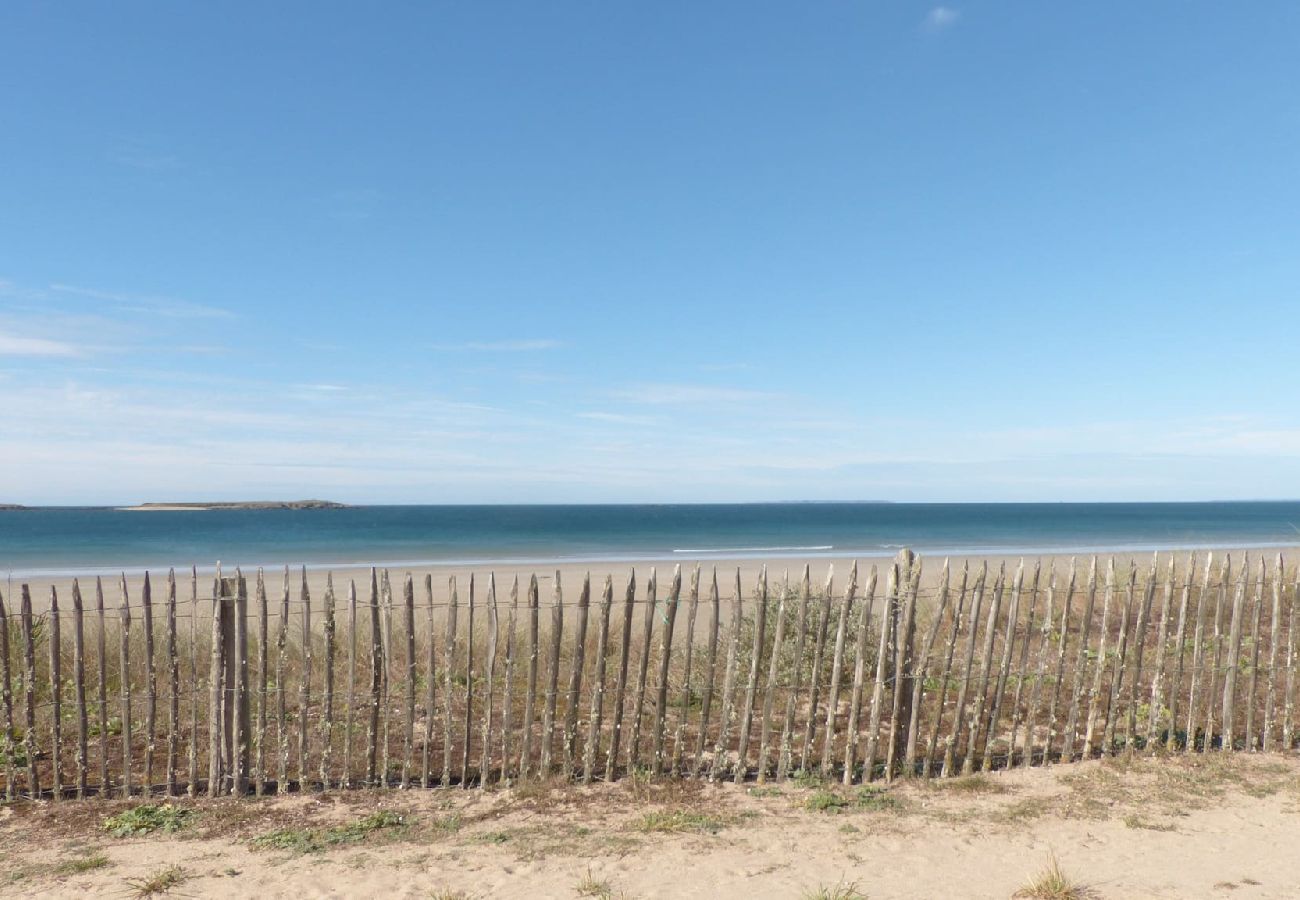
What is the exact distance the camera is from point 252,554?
35.7 meters

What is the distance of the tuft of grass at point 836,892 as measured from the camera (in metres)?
3.97

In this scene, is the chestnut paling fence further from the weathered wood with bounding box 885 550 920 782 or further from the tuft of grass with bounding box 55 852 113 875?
the tuft of grass with bounding box 55 852 113 875

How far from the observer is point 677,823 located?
495 cm

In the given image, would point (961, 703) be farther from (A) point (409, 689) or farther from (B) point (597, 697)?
(A) point (409, 689)

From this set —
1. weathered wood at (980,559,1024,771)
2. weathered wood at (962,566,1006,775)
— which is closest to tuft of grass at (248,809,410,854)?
weathered wood at (962,566,1006,775)

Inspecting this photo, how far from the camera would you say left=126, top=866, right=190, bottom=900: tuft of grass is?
13.3ft

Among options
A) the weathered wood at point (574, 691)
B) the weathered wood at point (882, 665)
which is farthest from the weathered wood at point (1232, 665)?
the weathered wood at point (574, 691)

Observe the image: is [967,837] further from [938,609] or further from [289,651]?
[289,651]

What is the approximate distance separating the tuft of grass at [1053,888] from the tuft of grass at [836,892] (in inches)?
29.6

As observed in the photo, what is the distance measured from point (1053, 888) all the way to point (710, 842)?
5.66 ft

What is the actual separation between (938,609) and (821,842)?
1977mm

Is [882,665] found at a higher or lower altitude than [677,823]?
higher

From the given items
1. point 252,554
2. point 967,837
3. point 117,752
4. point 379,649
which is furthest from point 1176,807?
point 252,554

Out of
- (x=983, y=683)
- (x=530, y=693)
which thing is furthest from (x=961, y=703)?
(x=530, y=693)
